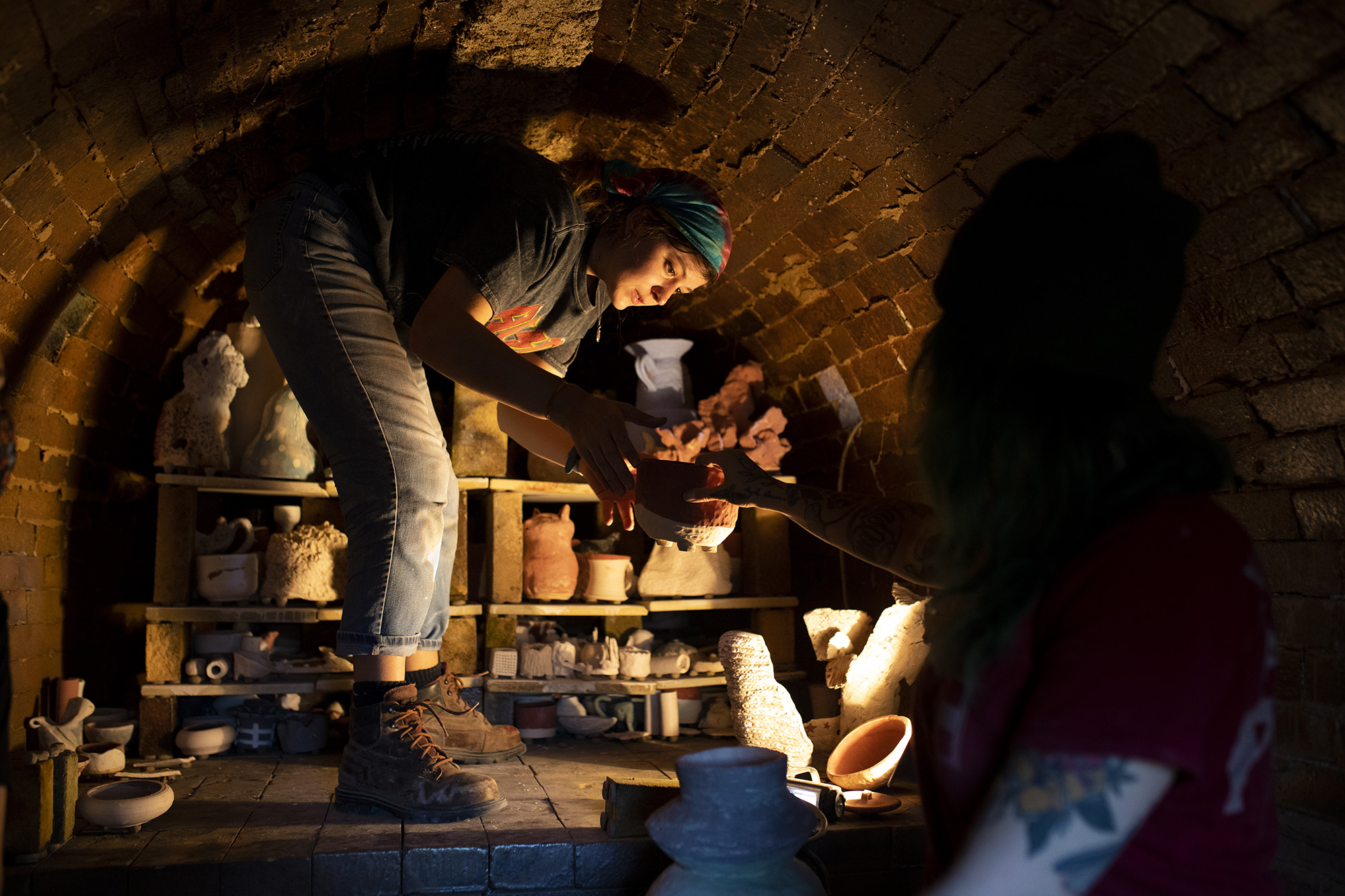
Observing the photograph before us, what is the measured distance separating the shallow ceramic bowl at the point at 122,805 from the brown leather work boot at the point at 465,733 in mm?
705

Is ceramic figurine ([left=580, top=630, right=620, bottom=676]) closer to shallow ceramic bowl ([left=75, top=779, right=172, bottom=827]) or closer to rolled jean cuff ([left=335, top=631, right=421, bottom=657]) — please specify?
rolled jean cuff ([left=335, top=631, right=421, bottom=657])

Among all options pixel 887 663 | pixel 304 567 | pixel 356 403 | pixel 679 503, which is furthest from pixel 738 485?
pixel 304 567

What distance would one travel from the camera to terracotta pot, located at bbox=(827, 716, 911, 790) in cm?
245

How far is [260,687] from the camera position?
3.04 meters

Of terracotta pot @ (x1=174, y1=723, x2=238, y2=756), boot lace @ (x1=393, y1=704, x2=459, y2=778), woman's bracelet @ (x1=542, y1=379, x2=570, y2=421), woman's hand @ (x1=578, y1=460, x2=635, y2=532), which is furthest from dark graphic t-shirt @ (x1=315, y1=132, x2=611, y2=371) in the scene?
terracotta pot @ (x1=174, y1=723, x2=238, y2=756)

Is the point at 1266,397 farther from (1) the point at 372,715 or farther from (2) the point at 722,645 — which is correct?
(1) the point at 372,715

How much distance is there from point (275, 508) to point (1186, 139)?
3.13 metres

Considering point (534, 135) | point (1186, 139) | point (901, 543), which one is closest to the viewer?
point (901, 543)

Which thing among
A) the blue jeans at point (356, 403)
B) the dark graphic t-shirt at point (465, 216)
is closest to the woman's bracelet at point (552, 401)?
the dark graphic t-shirt at point (465, 216)

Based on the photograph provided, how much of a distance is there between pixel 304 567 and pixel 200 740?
0.64 metres

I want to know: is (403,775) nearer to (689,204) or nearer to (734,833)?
(734,833)

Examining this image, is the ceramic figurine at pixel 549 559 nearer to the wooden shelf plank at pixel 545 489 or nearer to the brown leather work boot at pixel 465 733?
the wooden shelf plank at pixel 545 489

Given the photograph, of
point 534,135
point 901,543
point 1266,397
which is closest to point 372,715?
point 901,543

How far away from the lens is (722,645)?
9.01 feet
